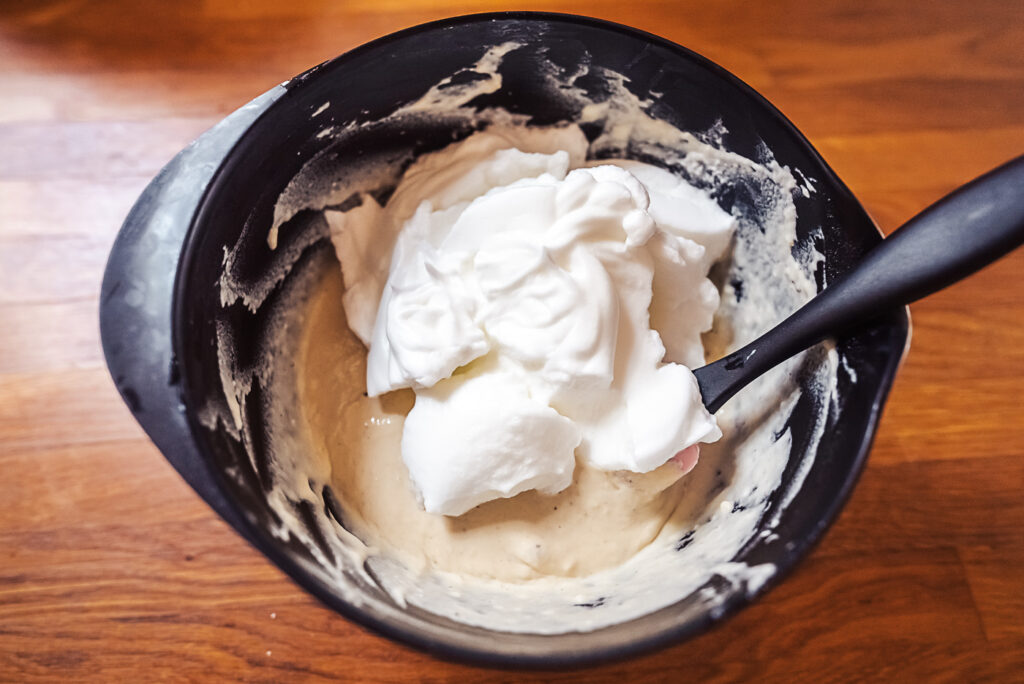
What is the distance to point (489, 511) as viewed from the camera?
815 mm

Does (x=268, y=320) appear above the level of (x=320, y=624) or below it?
above

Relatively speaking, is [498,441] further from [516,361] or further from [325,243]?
[325,243]

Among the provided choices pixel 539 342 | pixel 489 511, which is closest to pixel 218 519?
pixel 489 511

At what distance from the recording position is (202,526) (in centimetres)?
83

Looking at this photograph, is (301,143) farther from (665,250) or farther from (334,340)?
(665,250)

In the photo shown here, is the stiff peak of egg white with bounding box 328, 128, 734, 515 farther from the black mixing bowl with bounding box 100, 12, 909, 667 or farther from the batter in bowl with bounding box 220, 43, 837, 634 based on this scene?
the black mixing bowl with bounding box 100, 12, 909, 667

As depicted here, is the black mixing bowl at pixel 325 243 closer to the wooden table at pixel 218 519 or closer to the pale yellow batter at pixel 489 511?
the pale yellow batter at pixel 489 511

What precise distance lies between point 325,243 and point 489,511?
0.40 meters

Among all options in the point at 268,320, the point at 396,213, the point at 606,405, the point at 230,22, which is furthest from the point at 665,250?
the point at 230,22

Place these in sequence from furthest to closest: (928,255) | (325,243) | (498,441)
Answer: (325,243)
(498,441)
(928,255)

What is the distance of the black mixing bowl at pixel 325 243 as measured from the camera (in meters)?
0.58

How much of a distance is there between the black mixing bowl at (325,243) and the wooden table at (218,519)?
21cm

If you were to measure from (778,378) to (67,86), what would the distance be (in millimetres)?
1099

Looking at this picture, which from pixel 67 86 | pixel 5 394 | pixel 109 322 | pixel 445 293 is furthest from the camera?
pixel 67 86
